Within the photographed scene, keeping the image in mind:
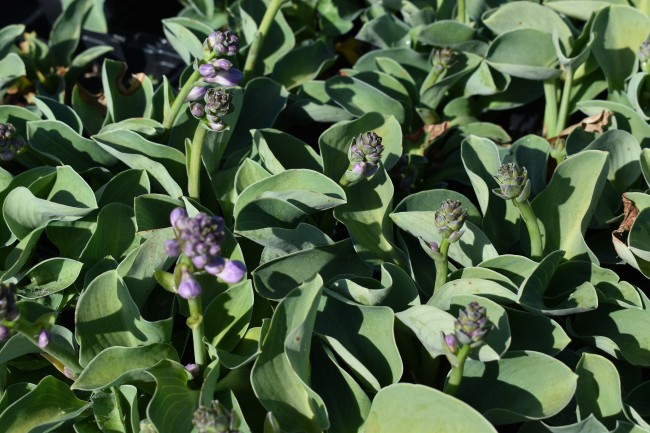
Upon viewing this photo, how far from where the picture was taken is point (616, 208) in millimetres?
1979

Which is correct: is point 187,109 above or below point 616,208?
above

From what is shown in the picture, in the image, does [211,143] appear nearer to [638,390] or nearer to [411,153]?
[411,153]

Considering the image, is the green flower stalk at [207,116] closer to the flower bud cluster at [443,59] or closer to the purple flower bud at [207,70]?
the purple flower bud at [207,70]

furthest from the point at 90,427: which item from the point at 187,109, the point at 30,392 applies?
the point at 187,109

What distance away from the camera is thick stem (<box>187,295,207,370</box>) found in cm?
138

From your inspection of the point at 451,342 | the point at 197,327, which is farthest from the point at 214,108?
the point at 451,342

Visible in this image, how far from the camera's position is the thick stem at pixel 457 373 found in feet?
4.33

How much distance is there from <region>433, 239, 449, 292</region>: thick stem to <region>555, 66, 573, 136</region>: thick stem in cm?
84

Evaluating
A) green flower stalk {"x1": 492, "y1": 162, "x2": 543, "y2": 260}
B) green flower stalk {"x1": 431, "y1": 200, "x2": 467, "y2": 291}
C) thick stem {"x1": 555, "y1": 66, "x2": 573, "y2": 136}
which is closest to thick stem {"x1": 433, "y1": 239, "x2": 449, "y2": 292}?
green flower stalk {"x1": 431, "y1": 200, "x2": 467, "y2": 291}

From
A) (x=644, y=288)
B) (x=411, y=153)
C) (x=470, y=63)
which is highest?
(x=470, y=63)

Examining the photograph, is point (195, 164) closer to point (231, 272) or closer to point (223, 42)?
point (223, 42)

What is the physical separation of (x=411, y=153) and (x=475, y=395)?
0.93 meters

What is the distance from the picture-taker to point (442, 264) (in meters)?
1.58

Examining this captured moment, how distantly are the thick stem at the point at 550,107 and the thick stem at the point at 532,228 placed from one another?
26.7 inches
